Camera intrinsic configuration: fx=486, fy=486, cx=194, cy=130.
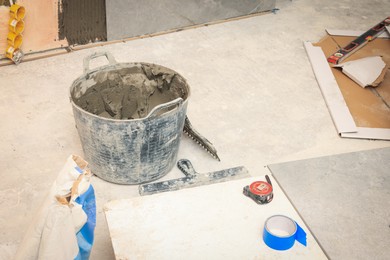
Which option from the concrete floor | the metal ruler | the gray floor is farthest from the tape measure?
the metal ruler

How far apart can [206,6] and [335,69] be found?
1.25 m

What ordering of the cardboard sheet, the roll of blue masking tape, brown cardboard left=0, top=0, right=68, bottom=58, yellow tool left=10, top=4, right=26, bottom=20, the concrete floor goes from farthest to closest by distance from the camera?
brown cardboard left=0, top=0, right=68, bottom=58 → yellow tool left=10, top=4, right=26, bottom=20 → the cardboard sheet → the concrete floor → the roll of blue masking tape

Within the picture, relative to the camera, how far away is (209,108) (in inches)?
127

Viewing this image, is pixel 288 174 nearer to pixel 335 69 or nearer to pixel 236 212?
pixel 236 212

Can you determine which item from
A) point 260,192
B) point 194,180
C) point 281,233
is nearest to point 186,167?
point 194,180

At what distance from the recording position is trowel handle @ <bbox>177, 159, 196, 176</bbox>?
263 centimetres

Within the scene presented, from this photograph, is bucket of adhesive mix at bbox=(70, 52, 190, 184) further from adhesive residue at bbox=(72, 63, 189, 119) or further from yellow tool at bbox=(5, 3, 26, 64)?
yellow tool at bbox=(5, 3, 26, 64)

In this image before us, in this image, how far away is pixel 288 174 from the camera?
8.96 feet

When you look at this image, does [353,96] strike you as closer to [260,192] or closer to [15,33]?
[260,192]

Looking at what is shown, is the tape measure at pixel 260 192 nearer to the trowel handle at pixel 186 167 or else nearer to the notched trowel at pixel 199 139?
the trowel handle at pixel 186 167

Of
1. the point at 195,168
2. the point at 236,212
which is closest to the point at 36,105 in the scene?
the point at 195,168

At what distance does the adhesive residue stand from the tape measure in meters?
0.86

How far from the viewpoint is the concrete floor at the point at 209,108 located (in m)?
2.58

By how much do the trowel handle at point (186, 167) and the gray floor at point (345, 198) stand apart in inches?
18.0
